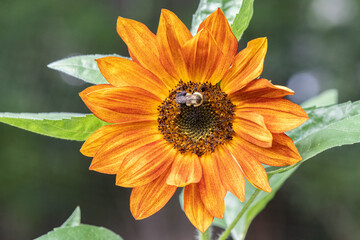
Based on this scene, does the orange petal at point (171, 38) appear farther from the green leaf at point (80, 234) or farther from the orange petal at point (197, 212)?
the green leaf at point (80, 234)

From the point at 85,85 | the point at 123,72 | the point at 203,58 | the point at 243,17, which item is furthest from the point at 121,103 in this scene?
the point at 85,85

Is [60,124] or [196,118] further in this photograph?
[196,118]

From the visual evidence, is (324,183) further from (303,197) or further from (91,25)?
(91,25)

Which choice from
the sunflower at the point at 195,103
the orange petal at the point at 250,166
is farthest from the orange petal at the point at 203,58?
the orange petal at the point at 250,166

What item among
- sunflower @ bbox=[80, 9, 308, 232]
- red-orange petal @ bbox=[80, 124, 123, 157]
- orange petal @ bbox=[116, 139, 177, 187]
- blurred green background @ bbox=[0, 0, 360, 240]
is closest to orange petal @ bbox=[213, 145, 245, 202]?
sunflower @ bbox=[80, 9, 308, 232]

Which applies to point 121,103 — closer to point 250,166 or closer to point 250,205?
point 250,166

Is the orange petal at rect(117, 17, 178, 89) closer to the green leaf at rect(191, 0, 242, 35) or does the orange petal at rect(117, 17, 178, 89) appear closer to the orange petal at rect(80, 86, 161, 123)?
the orange petal at rect(80, 86, 161, 123)

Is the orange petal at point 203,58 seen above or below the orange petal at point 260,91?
above
